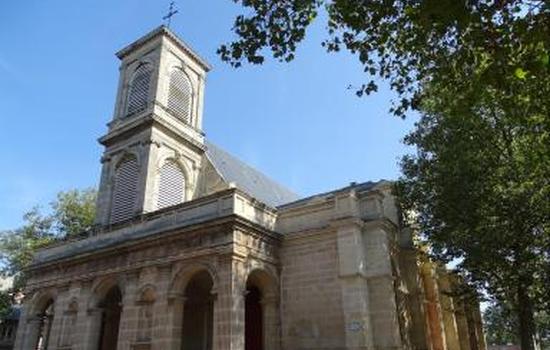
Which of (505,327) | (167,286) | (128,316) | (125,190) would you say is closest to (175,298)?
(167,286)

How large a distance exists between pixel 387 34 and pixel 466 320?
2090 centimetres

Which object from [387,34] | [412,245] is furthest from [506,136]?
[387,34]

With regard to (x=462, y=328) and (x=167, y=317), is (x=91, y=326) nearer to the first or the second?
(x=167, y=317)

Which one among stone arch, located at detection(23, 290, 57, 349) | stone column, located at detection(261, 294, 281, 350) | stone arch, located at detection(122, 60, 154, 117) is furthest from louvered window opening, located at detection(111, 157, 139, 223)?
stone column, located at detection(261, 294, 281, 350)

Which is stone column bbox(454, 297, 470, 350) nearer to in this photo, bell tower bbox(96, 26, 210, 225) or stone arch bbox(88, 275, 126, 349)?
bell tower bbox(96, 26, 210, 225)

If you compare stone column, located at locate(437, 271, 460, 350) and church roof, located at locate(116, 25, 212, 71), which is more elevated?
church roof, located at locate(116, 25, 212, 71)

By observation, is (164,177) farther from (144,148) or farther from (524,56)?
(524,56)

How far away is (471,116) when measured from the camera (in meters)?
14.3

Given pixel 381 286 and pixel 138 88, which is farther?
pixel 138 88

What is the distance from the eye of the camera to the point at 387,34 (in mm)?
9453

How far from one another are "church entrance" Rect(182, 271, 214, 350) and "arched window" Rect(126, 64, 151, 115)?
916 centimetres

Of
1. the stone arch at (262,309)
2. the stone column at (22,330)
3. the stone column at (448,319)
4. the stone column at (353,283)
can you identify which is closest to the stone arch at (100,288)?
the stone column at (22,330)

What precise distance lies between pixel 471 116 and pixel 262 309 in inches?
387

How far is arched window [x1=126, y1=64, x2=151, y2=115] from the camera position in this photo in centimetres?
2338
